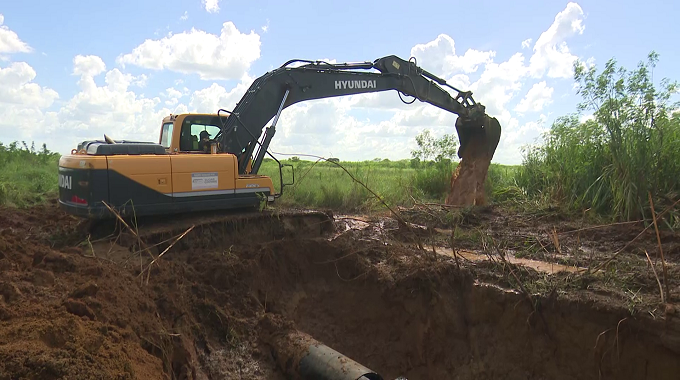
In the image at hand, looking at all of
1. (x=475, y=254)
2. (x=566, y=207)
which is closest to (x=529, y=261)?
(x=475, y=254)

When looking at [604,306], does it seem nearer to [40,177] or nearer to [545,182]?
[545,182]

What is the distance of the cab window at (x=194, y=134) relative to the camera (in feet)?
26.5

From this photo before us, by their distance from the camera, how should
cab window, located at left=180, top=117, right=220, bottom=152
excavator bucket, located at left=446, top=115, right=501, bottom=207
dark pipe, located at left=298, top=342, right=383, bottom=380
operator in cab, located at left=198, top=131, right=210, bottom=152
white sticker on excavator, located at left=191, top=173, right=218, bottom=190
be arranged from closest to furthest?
dark pipe, located at left=298, top=342, right=383, bottom=380 → white sticker on excavator, located at left=191, top=173, right=218, bottom=190 → operator in cab, located at left=198, top=131, right=210, bottom=152 → cab window, located at left=180, top=117, right=220, bottom=152 → excavator bucket, located at left=446, top=115, right=501, bottom=207

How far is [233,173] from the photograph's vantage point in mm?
7016

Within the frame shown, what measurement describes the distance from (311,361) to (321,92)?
513cm

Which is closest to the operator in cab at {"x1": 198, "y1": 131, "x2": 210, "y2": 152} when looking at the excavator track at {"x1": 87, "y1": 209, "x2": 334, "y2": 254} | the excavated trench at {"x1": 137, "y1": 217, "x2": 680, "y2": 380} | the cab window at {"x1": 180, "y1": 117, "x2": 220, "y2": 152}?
the cab window at {"x1": 180, "y1": 117, "x2": 220, "y2": 152}

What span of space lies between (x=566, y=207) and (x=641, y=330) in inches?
209

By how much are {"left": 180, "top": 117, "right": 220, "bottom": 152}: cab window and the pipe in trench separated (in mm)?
4215

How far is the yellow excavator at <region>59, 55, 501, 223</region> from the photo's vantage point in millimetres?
6070

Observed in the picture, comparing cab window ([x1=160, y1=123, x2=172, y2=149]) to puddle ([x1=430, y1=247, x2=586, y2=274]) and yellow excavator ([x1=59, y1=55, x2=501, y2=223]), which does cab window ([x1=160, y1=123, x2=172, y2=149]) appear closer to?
yellow excavator ([x1=59, y1=55, x2=501, y2=223])

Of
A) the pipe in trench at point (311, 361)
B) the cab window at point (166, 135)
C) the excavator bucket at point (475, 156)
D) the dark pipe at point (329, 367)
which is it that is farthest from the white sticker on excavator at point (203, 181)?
the excavator bucket at point (475, 156)

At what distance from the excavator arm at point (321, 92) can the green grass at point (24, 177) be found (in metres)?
6.67

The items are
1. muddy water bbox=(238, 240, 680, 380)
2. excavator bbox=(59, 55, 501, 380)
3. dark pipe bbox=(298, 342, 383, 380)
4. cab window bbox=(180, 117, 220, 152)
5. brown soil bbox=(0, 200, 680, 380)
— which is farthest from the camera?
cab window bbox=(180, 117, 220, 152)

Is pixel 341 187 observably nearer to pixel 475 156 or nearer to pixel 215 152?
pixel 475 156
